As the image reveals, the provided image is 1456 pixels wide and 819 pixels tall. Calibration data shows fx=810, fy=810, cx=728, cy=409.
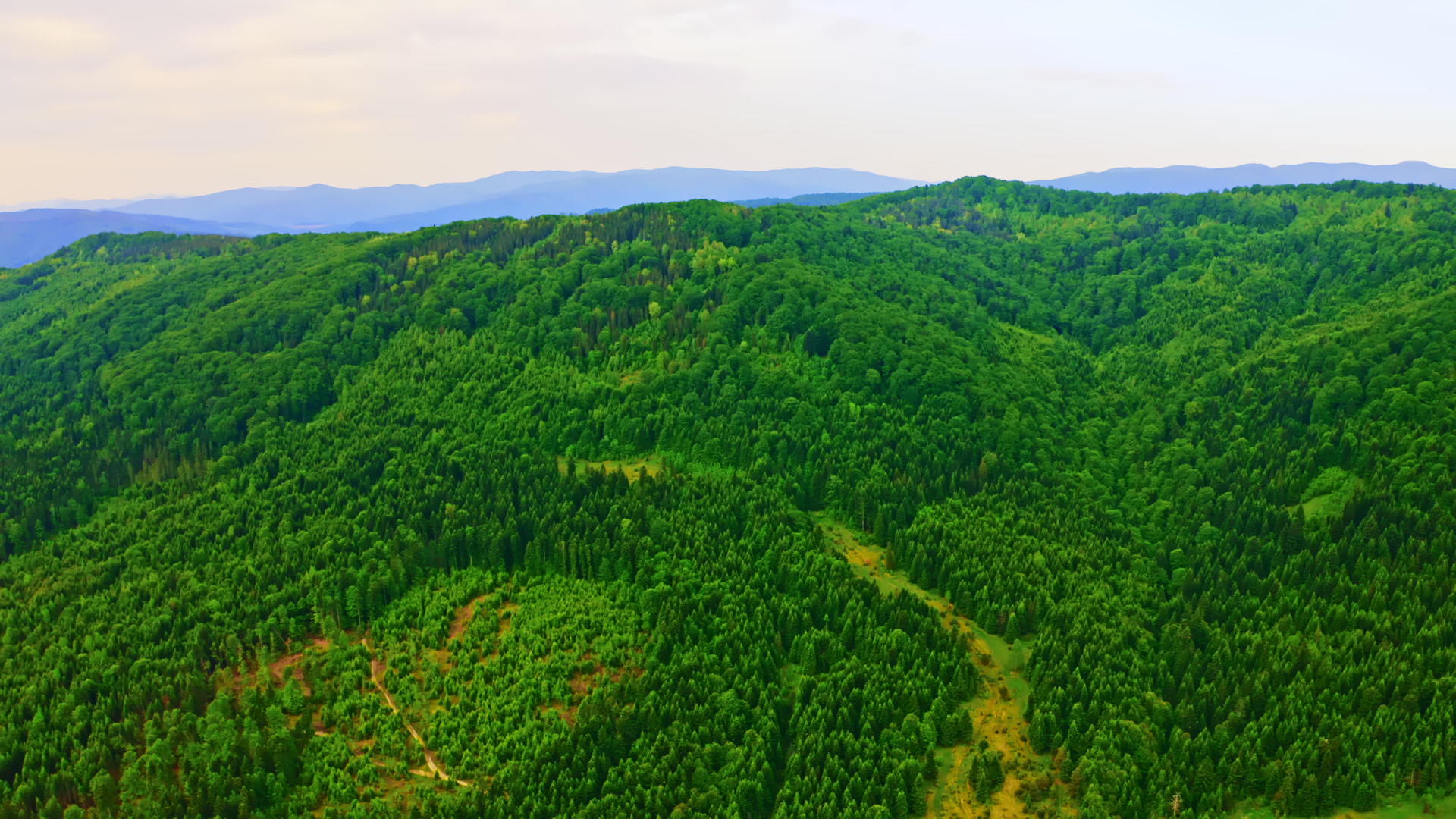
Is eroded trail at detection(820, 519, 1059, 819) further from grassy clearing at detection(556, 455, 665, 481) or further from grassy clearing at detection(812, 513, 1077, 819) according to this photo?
grassy clearing at detection(556, 455, 665, 481)

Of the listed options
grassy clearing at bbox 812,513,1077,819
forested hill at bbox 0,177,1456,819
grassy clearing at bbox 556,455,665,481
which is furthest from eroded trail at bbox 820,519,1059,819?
grassy clearing at bbox 556,455,665,481

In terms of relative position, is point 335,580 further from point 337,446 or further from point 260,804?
point 337,446

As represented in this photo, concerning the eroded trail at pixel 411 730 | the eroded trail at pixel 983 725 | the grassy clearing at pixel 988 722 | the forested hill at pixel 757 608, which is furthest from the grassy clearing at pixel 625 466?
the eroded trail at pixel 411 730

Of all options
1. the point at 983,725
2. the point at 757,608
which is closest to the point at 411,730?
the point at 757,608

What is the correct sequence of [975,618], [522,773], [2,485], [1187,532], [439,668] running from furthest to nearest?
[2,485]
[1187,532]
[975,618]
[439,668]
[522,773]

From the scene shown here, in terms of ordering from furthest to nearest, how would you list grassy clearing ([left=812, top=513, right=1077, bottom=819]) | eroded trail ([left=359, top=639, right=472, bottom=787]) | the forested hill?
1. eroded trail ([left=359, top=639, right=472, bottom=787])
2. the forested hill
3. grassy clearing ([left=812, top=513, right=1077, bottom=819])

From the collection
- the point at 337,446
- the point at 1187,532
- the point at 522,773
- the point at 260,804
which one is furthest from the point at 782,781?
the point at 337,446

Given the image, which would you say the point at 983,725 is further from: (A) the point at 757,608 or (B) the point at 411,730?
(B) the point at 411,730
